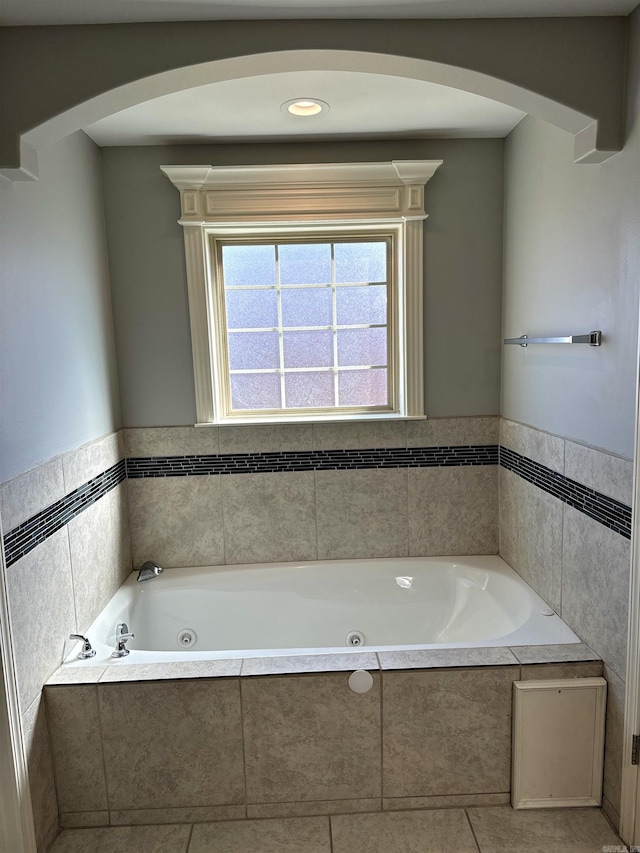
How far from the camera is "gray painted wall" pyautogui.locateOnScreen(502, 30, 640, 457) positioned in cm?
161

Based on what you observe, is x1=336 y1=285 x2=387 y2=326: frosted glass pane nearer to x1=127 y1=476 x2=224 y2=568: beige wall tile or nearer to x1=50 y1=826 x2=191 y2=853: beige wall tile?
x1=127 y1=476 x2=224 y2=568: beige wall tile

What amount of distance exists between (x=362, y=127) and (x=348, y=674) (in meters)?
2.12

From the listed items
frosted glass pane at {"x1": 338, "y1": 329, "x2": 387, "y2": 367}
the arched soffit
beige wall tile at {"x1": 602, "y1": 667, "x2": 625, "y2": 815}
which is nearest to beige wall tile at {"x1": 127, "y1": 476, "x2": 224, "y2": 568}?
frosted glass pane at {"x1": 338, "y1": 329, "x2": 387, "y2": 367}

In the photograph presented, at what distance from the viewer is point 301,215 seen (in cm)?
255

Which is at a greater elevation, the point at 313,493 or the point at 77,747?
the point at 313,493

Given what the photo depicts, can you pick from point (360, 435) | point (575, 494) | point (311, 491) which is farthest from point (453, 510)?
point (575, 494)

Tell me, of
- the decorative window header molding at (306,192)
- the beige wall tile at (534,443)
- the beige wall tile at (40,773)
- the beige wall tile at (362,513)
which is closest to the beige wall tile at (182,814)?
the beige wall tile at (40,773)

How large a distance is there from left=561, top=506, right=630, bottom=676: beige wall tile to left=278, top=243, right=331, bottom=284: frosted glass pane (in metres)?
1.52

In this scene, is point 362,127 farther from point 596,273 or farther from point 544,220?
point 596,273

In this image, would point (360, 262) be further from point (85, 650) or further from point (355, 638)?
point (85, 650)

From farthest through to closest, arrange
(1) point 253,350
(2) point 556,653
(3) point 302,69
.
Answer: (1) point 253,350 → (2) point 556,653 → (3) point 302,69

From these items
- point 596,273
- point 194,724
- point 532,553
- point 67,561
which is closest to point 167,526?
point 67,561

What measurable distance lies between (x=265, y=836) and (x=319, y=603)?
1.00m

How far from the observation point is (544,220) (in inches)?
85.0
